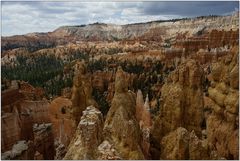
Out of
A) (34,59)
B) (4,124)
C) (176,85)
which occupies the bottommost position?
(34,59)

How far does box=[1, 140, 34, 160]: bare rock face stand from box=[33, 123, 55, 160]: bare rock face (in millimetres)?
395

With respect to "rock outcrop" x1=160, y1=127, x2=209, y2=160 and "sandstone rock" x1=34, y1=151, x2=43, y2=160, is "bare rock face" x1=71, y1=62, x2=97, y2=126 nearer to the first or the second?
"sandstone rock" x1=34, y1=151, x2=43, y2=160

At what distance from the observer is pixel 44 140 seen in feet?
31.1

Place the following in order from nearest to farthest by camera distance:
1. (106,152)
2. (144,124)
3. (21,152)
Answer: (106,152) → (21,152) → (144,124)

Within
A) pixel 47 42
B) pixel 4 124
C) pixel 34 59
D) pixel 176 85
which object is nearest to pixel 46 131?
pixel 4 124

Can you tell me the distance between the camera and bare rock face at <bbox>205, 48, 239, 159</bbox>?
26.8 ft

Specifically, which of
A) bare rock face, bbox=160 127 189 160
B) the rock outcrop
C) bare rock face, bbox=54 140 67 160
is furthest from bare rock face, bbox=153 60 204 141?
bare rock face, bbox=54 140 67 160

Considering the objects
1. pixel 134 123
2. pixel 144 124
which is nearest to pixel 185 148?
pixel 134 123

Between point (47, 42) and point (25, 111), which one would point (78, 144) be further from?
point (47, 42)

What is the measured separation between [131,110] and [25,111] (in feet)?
10.3

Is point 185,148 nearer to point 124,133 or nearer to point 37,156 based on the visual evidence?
point 124,133

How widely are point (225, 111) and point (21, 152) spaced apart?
4.06 meters

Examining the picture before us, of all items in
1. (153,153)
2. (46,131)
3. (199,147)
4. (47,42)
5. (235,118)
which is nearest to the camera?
(199,147)

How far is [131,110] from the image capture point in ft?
26.9
